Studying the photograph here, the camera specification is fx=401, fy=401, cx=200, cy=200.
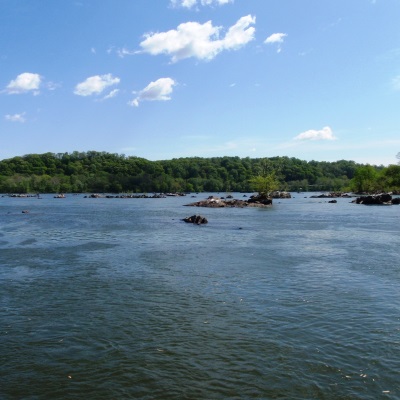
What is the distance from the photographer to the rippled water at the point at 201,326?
39.4 feet

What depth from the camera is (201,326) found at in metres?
16.7

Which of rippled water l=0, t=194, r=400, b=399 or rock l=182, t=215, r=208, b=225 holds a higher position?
rock l=182, t=215, r=208, b=225

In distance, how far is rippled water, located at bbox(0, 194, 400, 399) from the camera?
39.4 feet

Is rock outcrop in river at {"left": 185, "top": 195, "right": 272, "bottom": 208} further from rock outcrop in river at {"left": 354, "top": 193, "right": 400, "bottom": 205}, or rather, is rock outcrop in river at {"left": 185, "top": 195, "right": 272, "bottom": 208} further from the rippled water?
the rippled water

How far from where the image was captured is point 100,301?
2025cm

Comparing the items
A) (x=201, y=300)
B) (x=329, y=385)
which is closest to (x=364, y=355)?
(x=329, y=385)

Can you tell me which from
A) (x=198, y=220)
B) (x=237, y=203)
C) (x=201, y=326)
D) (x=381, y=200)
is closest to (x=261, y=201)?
(x=237, y=203)

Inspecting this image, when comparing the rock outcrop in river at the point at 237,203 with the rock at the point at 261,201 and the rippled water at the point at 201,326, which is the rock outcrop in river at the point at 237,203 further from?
the rippled water at the point at 201,326

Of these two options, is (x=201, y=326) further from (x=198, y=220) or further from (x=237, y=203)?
(x=237, y=203)

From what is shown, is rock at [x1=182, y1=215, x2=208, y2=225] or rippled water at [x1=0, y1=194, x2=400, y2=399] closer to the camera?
rippled water at [x1=0, y1=194, x2=400, y2=399]

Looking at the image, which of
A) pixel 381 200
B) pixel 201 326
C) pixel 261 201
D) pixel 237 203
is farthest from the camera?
pixel 261 201

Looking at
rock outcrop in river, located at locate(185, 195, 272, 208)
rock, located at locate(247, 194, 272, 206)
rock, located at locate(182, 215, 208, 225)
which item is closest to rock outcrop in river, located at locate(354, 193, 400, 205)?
rock, located at locate(247, 194, 272, 206)

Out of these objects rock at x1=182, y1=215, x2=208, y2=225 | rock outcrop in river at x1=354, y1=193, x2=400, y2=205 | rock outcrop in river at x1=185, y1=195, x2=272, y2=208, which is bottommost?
rock at x1=182, y1=215, x2=208, y2=225

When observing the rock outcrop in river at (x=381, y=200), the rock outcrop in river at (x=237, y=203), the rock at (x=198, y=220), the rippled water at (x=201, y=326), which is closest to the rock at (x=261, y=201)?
the rock outcrop in river at (x=237, y=203)
